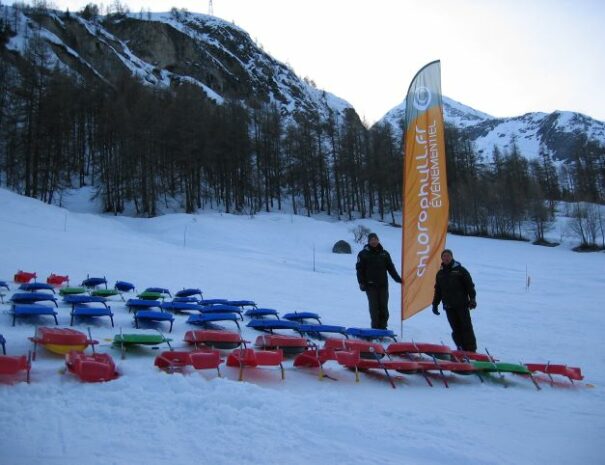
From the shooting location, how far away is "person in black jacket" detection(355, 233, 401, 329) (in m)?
9.02

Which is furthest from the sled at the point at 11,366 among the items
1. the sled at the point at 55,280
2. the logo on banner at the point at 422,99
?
the logo on banner at the point at 422,99

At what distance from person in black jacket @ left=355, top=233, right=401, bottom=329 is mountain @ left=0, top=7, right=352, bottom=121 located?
47466 mm

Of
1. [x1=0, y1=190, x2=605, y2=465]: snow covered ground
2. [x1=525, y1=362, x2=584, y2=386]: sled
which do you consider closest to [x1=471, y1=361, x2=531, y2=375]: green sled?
[x1=0, y1=190, x2=605, y2=465]: snow covered ground

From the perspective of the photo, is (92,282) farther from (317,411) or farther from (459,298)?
(317,411)

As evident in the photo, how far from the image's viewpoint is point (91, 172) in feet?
150

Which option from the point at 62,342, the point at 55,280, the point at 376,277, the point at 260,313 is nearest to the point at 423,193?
the point at 376,277

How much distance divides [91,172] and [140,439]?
47.4 metres

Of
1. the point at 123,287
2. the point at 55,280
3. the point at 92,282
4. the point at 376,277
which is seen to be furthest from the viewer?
the point at 92,282

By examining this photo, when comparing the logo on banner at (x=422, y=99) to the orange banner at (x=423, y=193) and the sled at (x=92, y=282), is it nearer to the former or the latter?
the orange banner at (x=423, y=193)

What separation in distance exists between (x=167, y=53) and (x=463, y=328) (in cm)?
7795

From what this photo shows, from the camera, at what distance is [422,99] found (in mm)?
9695

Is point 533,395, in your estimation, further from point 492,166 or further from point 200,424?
point 492,166

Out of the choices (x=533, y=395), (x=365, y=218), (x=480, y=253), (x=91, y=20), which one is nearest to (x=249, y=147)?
(x=365, y=218)

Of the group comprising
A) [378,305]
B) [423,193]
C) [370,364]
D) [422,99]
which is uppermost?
[422,99]
